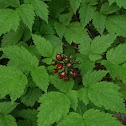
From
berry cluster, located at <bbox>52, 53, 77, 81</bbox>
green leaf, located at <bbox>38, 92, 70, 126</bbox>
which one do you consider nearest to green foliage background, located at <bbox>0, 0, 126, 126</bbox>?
green leaf, located at <bbox>38, 92, 70, 126</bbox>

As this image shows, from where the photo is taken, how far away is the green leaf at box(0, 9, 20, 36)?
2.26m

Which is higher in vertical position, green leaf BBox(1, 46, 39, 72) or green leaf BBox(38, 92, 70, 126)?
green leaf BBox(1, 46, 39, 72)

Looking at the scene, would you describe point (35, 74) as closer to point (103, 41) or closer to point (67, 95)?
point (67, 95)

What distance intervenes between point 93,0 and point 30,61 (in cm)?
162

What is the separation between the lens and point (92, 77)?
218cm

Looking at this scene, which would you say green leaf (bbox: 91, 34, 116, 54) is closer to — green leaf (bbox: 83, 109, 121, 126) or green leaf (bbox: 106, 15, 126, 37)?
green leaf (bbox: 106, 15, 126, 37)

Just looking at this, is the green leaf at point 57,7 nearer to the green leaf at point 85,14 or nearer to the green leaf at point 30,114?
the green leaf at point 85,14

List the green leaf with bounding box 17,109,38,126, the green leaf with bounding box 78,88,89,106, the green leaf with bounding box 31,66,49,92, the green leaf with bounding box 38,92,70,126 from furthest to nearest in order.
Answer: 1. the green leaf with bounding box 17,109,38,126
2. the green leaf with bounding box 78,88,89,106
3. the green leaf with bounding box 31,66,49,92
4. the green leaf with bounding box 38,92,70,126

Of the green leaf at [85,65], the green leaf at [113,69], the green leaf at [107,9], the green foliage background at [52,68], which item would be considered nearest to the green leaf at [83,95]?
the green foliage background at [52,68]

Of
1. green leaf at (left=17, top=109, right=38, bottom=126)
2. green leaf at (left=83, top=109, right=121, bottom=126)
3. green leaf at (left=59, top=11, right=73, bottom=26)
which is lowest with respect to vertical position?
green leaf at (left=17, top=109, right=38, bottom=126)

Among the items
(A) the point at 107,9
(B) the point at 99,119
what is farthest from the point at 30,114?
(A) the point at 107,9

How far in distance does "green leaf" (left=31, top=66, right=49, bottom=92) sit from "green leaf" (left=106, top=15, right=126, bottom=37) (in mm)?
1576

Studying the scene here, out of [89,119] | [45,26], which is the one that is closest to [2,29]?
[45,26]

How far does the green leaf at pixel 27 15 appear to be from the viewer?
2.35 meters
